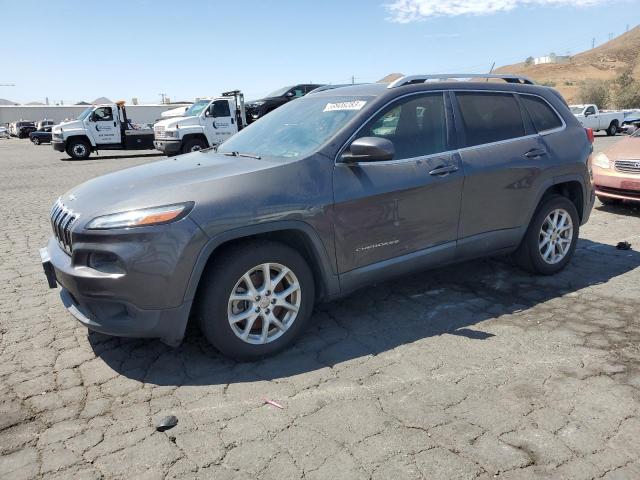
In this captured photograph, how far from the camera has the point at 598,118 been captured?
26.8 meters

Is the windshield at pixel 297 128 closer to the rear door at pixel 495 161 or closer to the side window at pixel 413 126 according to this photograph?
the side window at pixel 413 126

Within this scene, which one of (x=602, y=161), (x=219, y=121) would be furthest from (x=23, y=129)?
(x=602, y=161)

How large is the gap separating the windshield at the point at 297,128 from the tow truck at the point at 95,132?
17.3m

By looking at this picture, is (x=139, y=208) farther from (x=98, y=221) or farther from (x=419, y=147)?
(x=419, y=147)

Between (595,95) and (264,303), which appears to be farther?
(595,95)

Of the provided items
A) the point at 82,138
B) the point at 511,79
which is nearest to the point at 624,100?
the point at 82,138

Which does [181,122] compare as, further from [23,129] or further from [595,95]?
[595,95]

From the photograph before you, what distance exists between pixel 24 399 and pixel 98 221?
3.62ft

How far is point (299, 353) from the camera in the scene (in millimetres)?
3475

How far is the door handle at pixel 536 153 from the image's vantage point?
4.50 meters

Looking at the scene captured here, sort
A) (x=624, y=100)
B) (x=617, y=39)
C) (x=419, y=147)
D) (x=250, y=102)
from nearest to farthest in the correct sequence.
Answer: (x=419, y=147) < (x=250, y=102) < (x=624, y=100) < (x=617, y=39)

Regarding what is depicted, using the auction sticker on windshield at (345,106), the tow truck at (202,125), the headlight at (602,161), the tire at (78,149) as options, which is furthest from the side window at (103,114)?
the auction sticker on windshield at (345,106)

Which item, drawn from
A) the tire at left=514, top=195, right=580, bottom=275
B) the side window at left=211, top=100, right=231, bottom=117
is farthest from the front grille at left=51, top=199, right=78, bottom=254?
the side window at left=211, top=100, right=231, bottom=117

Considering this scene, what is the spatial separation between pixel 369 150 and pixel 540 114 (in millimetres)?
2272
